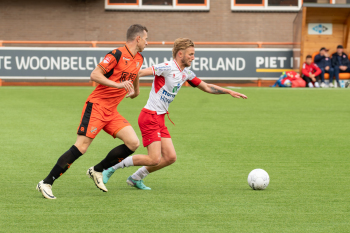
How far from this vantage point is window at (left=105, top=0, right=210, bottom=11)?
23953mm

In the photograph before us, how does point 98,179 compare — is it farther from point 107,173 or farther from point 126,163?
point 126,163

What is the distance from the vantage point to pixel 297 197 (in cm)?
566

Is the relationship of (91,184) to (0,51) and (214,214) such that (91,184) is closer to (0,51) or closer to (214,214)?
(214,214)

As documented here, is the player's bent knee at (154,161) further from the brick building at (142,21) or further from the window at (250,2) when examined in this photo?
the window at (250,2)

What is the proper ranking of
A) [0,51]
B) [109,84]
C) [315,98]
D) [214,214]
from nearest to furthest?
1. [214,214]
2. [109,84]
3. [315,98]
4. [0,51]

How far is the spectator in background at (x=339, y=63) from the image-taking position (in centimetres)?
1986

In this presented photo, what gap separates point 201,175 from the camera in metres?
7.01

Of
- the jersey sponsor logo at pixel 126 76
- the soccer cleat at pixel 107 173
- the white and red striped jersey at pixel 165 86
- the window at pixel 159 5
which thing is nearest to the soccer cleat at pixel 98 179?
the soccer cleat at pixel 107 173

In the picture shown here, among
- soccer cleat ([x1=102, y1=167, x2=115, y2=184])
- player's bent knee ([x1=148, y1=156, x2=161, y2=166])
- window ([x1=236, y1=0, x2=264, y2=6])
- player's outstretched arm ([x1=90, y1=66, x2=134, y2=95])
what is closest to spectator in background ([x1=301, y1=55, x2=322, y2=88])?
window ([x1=236, y1=0, x2=264, y2=6])

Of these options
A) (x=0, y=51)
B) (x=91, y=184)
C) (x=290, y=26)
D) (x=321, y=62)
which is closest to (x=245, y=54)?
(x=321, y=62)

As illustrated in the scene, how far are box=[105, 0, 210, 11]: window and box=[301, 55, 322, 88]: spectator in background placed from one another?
666cm

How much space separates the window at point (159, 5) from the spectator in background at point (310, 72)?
666 cm

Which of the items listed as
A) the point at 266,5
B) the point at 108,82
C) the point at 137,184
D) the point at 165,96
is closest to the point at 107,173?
the point at 137,184

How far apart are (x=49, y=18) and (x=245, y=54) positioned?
985 centimetres
